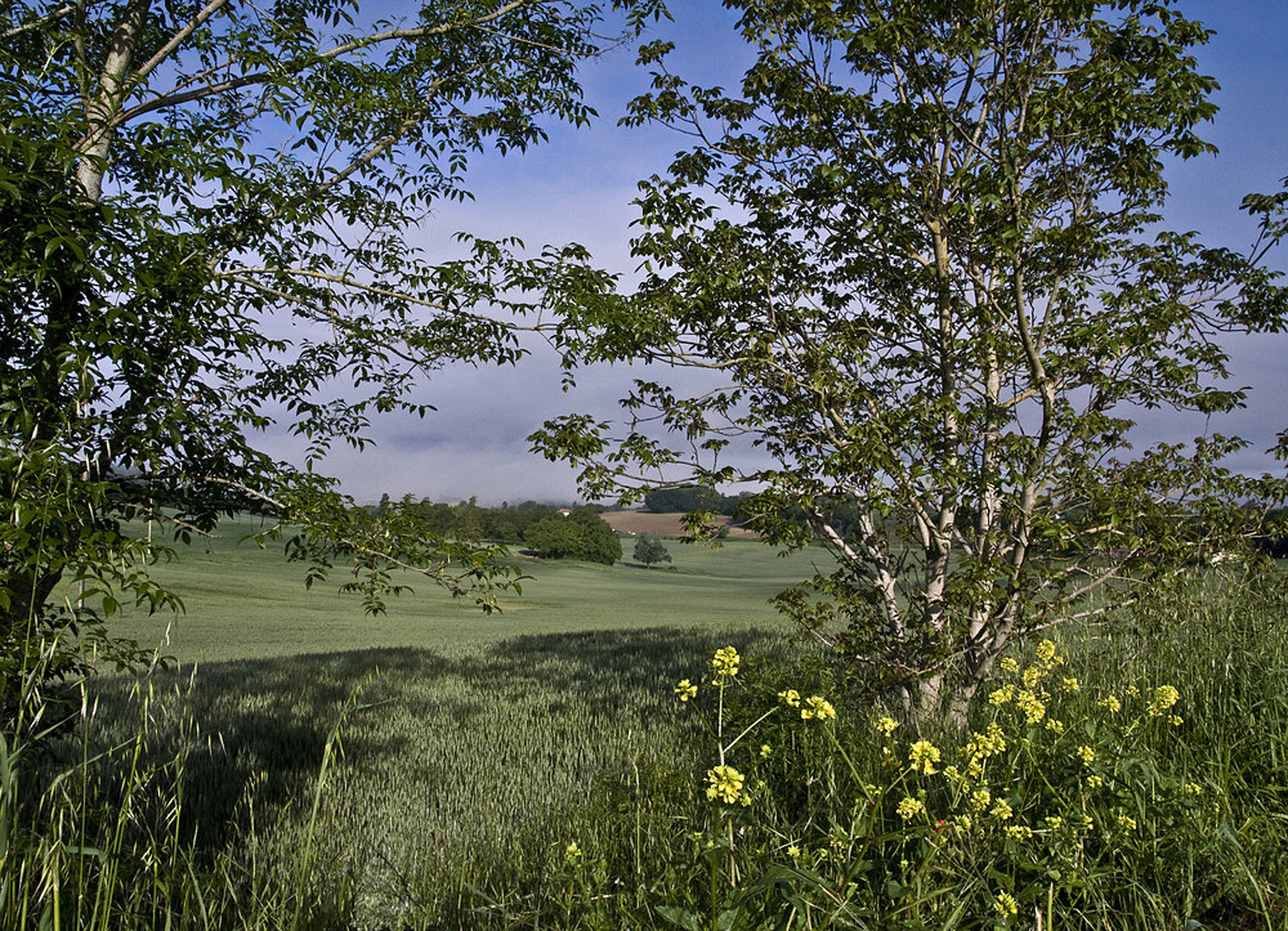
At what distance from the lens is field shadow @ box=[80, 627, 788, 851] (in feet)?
20.0

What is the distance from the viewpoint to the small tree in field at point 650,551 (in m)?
57.5

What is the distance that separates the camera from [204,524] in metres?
4.88

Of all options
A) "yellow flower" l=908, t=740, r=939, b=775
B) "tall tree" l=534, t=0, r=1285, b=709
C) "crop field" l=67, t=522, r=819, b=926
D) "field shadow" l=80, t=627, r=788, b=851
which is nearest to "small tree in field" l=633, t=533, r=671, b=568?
"crop field" l=67, t=522, r=819, b=926

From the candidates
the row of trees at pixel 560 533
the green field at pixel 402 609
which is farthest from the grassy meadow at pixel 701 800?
the row of trees at pixel 560 533

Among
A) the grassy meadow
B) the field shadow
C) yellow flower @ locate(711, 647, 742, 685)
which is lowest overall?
the field shadow

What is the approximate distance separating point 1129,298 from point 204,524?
6.68 m

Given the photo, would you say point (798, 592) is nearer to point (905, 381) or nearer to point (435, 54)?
point (905, 381)

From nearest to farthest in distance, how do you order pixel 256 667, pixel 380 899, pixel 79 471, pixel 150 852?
pixel 150 852 → pixel 380 899 → pixel 79 471 → pixel 256 667

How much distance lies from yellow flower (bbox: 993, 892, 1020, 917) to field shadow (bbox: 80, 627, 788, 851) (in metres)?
2.87

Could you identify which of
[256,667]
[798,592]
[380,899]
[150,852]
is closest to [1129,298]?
[798,592]

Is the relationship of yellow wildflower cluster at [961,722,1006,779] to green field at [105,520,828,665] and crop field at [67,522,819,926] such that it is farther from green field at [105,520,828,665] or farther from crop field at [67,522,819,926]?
green field at [105,520,828,665]

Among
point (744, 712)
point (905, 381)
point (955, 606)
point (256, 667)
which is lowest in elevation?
point (256, 667)

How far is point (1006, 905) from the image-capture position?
2.30 metres

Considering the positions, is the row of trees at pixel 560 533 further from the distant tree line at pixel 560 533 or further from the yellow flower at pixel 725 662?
the yellow flower at pixel 725 662
